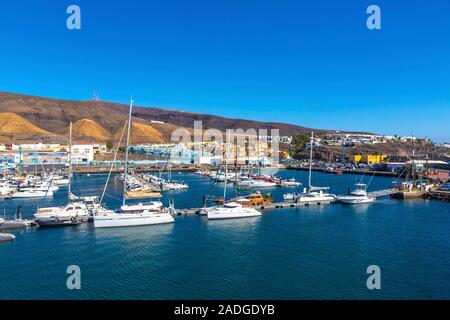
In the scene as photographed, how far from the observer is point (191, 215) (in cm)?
1833

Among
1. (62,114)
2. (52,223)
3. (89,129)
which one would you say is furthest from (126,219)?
(62,114)

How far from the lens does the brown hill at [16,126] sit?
3221 inches

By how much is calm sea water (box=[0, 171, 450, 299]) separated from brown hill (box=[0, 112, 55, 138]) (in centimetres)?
7245

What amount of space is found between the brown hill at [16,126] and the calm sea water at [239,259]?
7245cm

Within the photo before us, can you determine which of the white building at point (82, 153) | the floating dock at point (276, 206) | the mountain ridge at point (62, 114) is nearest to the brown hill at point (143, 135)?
the mountain ridge at point (62, 114)

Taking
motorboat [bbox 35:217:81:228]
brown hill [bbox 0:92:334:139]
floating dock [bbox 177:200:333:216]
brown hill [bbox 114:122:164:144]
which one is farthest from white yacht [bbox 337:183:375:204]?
brown hill [bbox 0:92:334:139]

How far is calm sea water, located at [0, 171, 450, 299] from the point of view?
962 cm

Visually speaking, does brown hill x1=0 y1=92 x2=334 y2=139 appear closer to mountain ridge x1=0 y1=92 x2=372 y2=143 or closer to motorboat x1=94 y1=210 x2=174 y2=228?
mountain ridge x1=0 y1=92 x2=372 y2=143

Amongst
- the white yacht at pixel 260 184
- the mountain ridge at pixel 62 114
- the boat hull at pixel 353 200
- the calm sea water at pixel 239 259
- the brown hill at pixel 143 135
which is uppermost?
the mountain ridge at pixel 62 114

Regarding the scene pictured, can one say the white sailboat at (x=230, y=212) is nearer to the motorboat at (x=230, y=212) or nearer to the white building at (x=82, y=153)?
the motorboat at (x=230, y=212)

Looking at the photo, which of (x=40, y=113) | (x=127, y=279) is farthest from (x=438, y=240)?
(x=40, y=113)

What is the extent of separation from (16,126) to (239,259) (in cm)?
8747

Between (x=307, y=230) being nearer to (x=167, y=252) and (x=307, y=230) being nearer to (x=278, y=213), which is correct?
(x=278, y=213)
